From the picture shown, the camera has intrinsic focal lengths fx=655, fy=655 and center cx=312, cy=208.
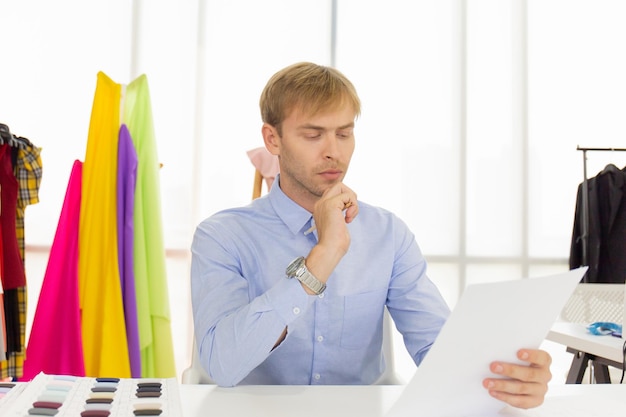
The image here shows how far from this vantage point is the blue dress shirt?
1.41 m

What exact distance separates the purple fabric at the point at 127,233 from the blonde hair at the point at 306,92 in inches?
53.1

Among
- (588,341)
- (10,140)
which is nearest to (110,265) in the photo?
(10,140)

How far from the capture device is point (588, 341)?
6.44 ft

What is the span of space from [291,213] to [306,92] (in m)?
0.28

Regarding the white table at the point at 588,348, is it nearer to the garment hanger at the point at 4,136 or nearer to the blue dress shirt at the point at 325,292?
→ the blue dress shirt at the point at 325,292

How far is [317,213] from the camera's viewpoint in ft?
4.40

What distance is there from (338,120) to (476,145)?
2.62 meters

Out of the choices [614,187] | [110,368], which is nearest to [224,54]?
[110,368]

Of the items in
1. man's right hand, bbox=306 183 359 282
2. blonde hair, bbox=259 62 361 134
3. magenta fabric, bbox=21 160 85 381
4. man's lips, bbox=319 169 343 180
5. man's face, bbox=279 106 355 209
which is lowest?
magenta fabric, bbox=21 160 85 381

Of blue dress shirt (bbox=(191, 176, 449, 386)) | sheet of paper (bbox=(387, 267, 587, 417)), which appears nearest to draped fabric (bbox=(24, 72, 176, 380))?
blue dress shirt (bbox=(191, 176, 449, 386))

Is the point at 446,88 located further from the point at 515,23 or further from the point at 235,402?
the point at 235,402

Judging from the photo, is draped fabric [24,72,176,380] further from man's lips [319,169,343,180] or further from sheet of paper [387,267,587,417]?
sheet of paper [387,267,587,417]

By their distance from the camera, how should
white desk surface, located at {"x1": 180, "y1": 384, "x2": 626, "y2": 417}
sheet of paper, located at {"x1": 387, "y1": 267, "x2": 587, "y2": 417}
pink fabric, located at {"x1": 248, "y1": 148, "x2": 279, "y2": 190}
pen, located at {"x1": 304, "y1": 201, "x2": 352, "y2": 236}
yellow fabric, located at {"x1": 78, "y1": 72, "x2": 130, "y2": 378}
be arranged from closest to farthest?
sheet of paper, located at {"x1": 387, "y1": 267, "x2": 587, "y2": 417} → white desk surface, located at {"x1": 180, "y1": 384, "x2": 626, "y2": 417} → pen, located at {"x1": 304, "y1": 201, "x2": 352, "y2": 236} → yellow fabric, located at {"x1": 78, "y1": 72, "x2": 130, "y2": 378} → pink fabric, located at {"x1": 248, "y1": 148, "x2": 279, "y2": 190}

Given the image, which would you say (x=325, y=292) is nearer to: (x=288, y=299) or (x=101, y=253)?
(x=288, y=299)
